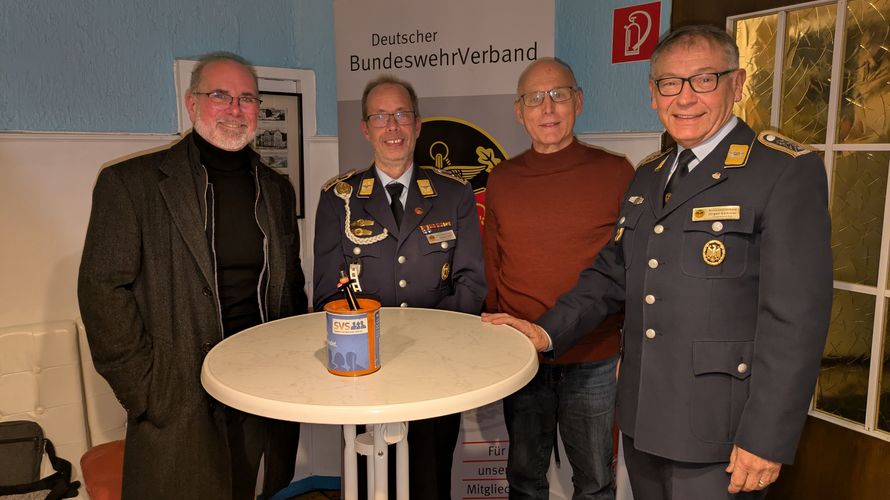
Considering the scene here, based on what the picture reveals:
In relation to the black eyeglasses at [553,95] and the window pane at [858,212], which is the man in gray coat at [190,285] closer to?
the black eyeglasses at [553,95]

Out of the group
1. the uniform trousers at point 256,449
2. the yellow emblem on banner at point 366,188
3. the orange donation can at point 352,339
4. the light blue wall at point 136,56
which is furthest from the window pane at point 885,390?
the uniform trousers at point 256,449

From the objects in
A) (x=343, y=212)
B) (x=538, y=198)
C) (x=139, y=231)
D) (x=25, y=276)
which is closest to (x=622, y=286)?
(x=538, y=198)

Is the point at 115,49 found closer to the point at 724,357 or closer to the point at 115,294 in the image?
the point at 115,294

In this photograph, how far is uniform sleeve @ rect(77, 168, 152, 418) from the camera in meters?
1.74

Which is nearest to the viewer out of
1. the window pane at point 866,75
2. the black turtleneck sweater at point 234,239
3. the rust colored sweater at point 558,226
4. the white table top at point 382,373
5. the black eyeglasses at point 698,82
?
the white table top at point 382,373

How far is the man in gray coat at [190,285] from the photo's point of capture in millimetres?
1764

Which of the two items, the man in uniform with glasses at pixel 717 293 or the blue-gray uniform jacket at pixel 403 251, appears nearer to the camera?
the man in uniform with glasses at pixel 717 293

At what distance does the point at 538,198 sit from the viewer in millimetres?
2127

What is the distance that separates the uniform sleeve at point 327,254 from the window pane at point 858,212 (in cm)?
163

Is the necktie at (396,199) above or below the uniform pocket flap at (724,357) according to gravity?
above

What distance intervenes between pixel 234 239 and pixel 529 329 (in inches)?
37.9

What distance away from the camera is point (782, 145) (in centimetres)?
140

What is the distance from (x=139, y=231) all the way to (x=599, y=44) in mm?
2052

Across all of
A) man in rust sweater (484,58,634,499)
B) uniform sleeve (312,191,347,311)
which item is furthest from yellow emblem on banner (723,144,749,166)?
uniform sleeve (312,191,347,311)
